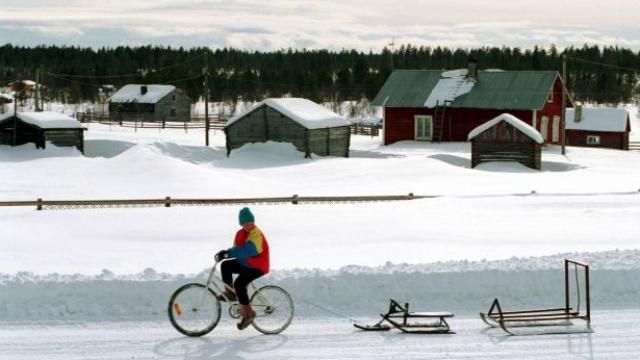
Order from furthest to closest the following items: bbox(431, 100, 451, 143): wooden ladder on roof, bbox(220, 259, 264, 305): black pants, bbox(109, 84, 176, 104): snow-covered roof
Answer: bbox(109, 84, 176, 104): snow-covered roof
bbox(431, 100, 451, 143): wooden ladder on roof
bbox(220, 259, 264, 305): black pants

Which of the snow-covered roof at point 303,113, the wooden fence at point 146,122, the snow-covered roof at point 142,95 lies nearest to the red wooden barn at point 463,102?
the snow-covered roof at point 303,113

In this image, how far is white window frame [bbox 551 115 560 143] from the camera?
5228cm

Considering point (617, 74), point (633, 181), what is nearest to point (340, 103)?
point (617, 74)

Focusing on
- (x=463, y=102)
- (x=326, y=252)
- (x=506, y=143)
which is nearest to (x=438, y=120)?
(x=463, y=102)

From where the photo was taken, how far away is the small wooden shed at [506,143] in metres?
38.8

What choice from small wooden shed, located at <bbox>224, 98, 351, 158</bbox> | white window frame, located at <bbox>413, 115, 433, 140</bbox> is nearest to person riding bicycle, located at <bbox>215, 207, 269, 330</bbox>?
small wooden shed, located at <bbox>224, 98, 351, 158</bbox>

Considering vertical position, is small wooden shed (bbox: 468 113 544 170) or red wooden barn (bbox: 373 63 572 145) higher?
red wooden barn (bbox: 373 63 572 145)

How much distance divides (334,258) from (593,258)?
4902 mm

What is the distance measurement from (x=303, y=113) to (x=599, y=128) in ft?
77.6

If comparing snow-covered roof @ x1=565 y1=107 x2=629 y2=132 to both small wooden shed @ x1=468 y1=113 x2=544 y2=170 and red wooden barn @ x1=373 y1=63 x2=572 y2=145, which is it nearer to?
red wooden barn @ x1=373 y1=63 x2=572 y2=145

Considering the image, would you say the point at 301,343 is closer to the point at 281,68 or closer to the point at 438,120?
the point at 438,120

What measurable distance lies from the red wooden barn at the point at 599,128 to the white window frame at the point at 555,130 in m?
5.26

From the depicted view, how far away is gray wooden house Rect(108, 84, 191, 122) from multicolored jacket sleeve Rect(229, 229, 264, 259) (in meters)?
74.2

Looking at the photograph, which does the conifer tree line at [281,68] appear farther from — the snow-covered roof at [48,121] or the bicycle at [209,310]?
the bicycle at [209,310]
